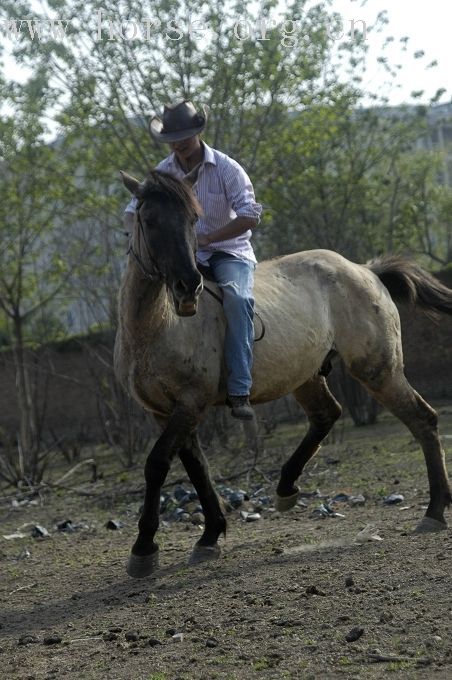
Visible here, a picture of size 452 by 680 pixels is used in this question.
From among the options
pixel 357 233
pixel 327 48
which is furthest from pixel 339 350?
pixel 357 233

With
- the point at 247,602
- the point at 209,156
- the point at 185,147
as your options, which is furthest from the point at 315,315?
the point at 247,602

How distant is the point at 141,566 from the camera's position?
6656mm

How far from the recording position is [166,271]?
5.82 metres

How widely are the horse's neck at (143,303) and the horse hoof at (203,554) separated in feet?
5.11

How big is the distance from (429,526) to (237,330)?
1899 mm

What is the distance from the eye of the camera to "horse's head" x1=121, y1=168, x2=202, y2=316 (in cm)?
572

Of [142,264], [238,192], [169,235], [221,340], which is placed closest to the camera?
[169,235]

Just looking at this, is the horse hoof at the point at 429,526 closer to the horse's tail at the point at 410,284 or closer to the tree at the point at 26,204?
the horse's tail at the point at 410,284

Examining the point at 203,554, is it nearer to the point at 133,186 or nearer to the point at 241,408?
the point at 241,408

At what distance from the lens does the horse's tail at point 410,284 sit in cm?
835

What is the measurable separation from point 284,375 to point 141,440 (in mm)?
8635

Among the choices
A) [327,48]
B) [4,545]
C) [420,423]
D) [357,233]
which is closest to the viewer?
[420,423]

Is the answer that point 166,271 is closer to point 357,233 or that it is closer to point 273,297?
point 273,297

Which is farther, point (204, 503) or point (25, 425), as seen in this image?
point (25, 425)
